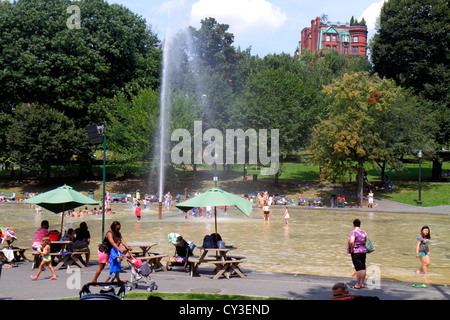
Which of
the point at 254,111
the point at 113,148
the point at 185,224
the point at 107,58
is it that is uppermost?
the point at 107,58

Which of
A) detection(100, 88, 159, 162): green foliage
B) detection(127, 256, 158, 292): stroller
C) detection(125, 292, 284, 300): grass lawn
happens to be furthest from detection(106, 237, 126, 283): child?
detection(100, 88, 159, 162): green foliage

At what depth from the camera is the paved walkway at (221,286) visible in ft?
36.1

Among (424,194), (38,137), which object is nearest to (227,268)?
(424,194)

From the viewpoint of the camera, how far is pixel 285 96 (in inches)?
2025

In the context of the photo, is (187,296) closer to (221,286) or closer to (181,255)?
(221,286)

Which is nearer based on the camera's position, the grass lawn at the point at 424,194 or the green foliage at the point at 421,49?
the grass lawn at the point at 424,194

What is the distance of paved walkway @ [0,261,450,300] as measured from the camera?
11.0 m

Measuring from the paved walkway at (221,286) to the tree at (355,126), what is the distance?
94.9 ft

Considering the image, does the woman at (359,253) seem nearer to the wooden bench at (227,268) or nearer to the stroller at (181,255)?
the wooden bench at (227,268)

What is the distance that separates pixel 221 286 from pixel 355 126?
1282 inches

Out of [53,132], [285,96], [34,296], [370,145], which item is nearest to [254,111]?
[285,96]

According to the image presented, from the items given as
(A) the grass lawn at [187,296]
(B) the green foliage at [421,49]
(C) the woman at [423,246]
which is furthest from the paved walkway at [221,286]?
(B) the green foliage at [421,49]
